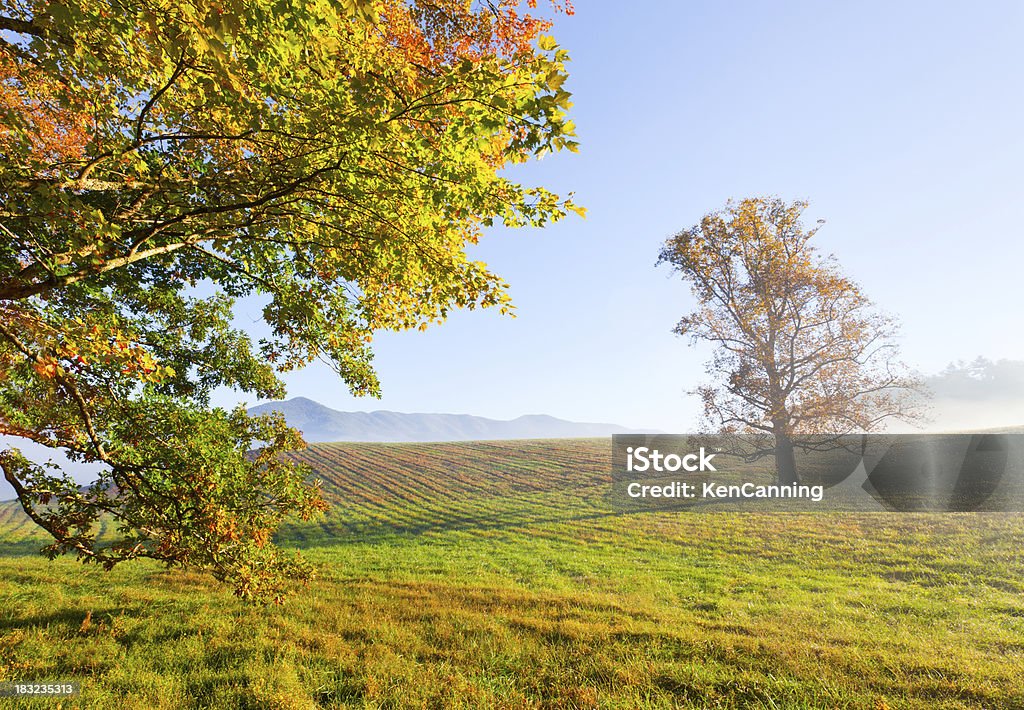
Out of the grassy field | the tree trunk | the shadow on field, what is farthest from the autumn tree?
the tree trunk

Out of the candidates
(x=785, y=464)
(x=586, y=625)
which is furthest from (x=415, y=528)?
(x=785, y=464)

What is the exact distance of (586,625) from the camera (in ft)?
27.0

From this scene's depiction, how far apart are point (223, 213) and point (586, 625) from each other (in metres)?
9.18

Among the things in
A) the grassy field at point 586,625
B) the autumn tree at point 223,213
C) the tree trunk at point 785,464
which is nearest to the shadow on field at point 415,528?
the grassy field at point 586,625

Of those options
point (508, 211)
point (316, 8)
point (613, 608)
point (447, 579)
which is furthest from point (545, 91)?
point (447, 579)

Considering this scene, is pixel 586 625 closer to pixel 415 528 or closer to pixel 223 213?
pixel 223 213

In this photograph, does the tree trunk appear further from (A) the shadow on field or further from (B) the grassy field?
→ (A) the shadow on field

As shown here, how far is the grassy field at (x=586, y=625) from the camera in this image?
591cm

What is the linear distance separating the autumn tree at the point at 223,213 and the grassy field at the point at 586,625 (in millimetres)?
1590

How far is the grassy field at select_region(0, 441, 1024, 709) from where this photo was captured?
591 cm

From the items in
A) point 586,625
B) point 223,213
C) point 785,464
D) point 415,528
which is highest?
point 223,213

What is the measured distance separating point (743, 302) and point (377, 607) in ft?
72.3

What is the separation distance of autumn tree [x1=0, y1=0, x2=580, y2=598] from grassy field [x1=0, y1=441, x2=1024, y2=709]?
5.22 feet

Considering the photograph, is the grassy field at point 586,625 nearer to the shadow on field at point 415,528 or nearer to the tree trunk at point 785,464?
the shadow on field at point 415,528
